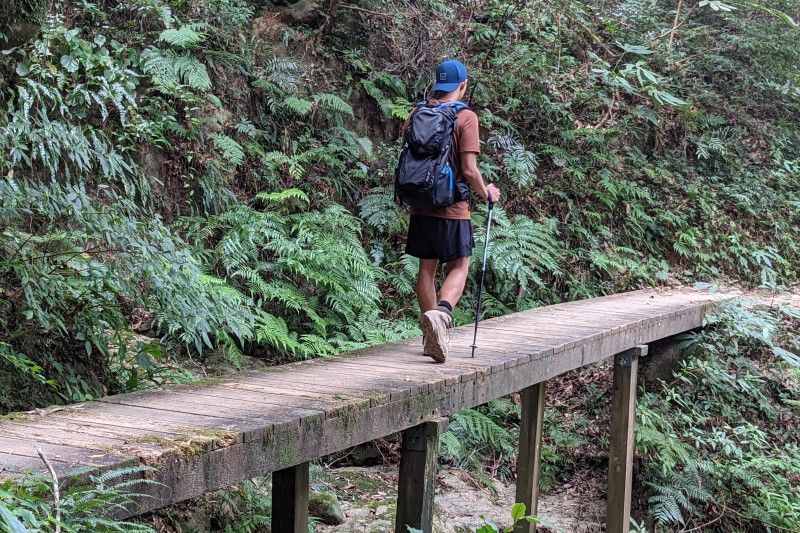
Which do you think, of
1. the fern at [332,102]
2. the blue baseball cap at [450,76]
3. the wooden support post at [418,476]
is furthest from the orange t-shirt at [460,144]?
the fern at [332,102]

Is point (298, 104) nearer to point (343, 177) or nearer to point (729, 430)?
point (343, 177)

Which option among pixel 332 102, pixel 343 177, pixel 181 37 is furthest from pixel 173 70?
pixel 343 177

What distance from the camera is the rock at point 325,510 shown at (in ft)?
19.0

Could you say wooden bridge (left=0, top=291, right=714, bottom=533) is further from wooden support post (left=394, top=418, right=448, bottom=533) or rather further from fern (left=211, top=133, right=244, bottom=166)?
fern (left=211, top=133, right=244, bottom=166)

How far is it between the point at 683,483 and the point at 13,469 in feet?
21.1

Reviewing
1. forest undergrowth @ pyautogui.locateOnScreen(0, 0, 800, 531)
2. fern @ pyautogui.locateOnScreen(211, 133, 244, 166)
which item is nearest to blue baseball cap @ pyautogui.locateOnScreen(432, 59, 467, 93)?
forest undergrowth @ pyautogui.locateOnScreen(0, 0, 800, 531)

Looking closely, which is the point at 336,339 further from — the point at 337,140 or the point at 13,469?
the point at 13,469

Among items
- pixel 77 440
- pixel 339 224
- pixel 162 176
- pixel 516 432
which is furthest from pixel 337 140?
pixel 77 440

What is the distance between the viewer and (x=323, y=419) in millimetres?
3592

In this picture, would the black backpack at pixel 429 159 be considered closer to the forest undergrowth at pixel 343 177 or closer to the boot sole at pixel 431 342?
the boot sole at pixel 431 342

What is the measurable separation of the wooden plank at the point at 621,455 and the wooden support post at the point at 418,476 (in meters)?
2.97

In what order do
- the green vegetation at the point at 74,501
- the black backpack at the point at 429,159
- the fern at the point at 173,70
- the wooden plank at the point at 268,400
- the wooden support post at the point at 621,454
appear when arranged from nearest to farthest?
the green vegetation at the point at 74,501 < the wooden plank at the point at 268,400 < the black backpack at the point at 429,159 < the wooden support post at the point at 621,454 < the fern at the point at 173,70

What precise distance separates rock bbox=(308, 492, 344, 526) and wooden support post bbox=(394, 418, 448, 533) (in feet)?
4.90

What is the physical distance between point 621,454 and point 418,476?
317cm
